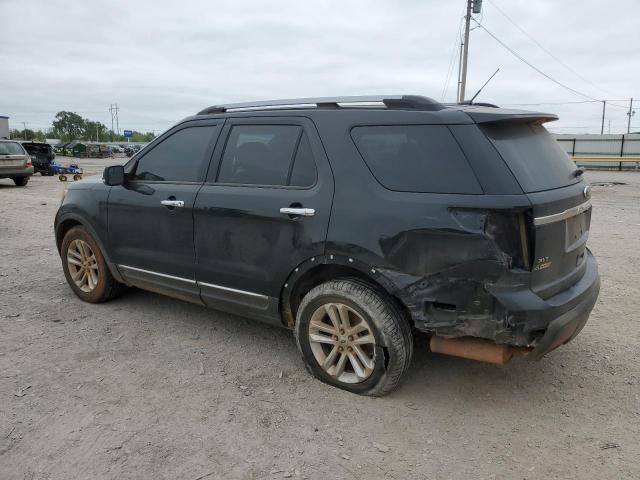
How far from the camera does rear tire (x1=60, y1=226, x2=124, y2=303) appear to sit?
485cm

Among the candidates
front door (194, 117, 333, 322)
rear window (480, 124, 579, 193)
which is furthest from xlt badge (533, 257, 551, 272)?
front door (194, 117, 333, 322)

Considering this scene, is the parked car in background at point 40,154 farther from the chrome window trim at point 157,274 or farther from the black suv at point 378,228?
the black suv at point 378,228

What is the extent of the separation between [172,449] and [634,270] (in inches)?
217

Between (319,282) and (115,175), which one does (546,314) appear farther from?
(115,175)

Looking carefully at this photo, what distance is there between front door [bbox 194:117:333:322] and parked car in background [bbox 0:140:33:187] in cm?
1622

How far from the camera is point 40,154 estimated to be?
22.8 metres

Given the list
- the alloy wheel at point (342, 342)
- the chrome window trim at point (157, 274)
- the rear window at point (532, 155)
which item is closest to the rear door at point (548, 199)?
the rear window at point (532, 155)

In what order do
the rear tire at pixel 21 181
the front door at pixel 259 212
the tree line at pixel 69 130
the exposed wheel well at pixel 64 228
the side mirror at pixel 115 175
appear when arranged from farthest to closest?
the tree line at pixel 69 130 → the rear tire at pixel 21 181 → the exposed wheel well at pixel 64 228 → the side mirror at pixel 115 175 → the front door at pixel 259 212

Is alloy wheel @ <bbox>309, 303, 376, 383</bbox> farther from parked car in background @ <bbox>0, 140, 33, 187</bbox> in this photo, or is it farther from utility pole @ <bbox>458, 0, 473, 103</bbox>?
utility pole @ <bbox>458, 0, 473, 103</bbox>

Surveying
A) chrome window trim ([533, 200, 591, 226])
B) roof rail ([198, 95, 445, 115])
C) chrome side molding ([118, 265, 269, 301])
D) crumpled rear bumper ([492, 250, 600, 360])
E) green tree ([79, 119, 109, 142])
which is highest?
green tree ([79, 119, 109, 142])

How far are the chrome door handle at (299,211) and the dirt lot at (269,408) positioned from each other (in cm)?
114

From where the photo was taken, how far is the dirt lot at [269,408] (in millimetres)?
2656

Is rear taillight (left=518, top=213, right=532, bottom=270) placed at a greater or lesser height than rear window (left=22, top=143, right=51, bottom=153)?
lesser

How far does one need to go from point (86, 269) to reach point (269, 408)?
9.10ft
